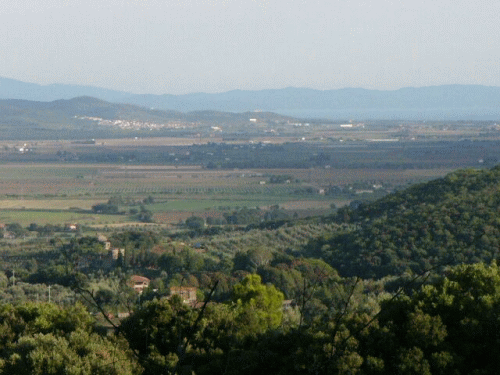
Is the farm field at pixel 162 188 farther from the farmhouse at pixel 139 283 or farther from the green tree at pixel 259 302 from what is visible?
the green tree at pixel 259 302

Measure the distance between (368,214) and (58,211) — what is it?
1834cm

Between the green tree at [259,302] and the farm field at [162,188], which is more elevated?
the green tree at [259,302]

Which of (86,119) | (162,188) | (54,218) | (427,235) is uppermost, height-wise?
(427,235)

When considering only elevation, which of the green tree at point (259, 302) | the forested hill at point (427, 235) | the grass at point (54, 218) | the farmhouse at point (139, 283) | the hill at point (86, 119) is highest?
the green tree at point (259, 302)

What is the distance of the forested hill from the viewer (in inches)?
1064

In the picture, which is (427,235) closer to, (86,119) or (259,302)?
(259,302)

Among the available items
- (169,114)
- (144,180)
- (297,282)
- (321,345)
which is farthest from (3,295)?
(169,114)

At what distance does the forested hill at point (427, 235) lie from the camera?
2702 centimetres

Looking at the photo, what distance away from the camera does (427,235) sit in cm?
2917

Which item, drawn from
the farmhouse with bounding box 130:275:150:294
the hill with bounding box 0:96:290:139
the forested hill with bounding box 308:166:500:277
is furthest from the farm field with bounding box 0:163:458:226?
→ the hill with bounding box 0:96:290:139

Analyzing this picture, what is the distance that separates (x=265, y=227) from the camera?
40.2 m

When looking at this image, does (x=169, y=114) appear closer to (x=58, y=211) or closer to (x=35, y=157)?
(x=35, y=157)

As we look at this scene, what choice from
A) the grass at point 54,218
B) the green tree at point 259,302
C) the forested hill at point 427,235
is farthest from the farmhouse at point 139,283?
the grass at point 54,218

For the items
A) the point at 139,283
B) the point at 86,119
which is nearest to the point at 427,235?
the point at 139,283
